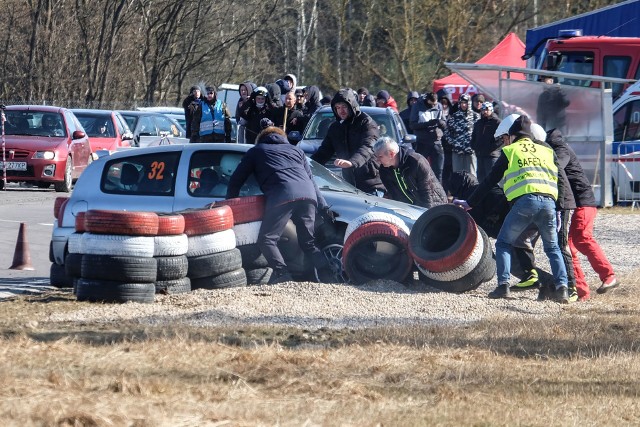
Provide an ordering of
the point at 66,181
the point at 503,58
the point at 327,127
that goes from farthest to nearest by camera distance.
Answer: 1. the point at 503,58
2. the point at 66,181
3. the point at 327,127

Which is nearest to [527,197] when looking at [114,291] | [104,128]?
[114,291]

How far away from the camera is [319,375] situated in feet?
24.5

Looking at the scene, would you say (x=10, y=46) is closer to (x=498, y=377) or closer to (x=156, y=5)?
(x=156, y=5)

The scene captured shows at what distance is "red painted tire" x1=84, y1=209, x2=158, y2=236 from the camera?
416 inches

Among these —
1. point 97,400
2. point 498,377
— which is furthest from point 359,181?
point 97,400

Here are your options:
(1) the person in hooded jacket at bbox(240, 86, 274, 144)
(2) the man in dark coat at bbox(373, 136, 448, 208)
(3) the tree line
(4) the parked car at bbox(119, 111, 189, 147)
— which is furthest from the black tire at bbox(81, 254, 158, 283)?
(3) the tree line

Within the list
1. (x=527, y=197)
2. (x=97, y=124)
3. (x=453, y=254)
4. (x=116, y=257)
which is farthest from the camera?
(x=97, y=124)

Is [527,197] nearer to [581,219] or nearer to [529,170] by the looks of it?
[529,170]

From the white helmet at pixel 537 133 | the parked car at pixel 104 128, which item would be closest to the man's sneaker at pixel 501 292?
the white helmet at pixel 537 133

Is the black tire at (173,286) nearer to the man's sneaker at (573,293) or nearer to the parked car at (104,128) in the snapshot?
the man's sneaker at (573,293)

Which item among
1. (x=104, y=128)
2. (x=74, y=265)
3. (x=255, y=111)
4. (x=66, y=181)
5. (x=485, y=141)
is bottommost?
(x=66, y=181)

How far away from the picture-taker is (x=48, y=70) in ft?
146

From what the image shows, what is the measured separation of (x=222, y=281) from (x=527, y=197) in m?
2.95

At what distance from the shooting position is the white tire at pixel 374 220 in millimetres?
11844
